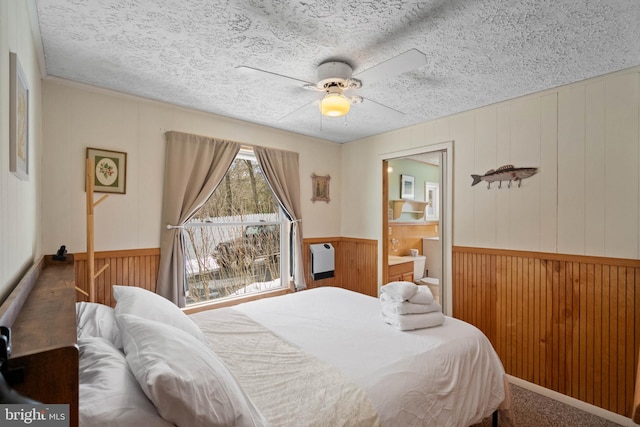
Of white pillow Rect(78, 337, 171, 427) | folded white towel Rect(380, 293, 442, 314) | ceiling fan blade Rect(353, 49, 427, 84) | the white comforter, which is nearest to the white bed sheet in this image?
the white comforter

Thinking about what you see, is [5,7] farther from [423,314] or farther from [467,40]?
[423,314]

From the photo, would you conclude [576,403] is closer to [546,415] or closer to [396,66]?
[546,415]

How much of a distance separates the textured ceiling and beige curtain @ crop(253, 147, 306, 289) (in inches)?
40.5

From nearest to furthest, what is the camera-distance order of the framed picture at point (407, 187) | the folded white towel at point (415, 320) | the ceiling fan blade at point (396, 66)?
the ceiling fan blade at point (396, 66), the folded white towel at point (415, 320), the framed picture at point (407, 187)

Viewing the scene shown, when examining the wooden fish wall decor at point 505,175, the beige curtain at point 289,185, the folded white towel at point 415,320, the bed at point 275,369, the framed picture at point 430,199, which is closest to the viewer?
the bed at point 275,369

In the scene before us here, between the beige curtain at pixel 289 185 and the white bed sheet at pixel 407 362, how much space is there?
1457 mm

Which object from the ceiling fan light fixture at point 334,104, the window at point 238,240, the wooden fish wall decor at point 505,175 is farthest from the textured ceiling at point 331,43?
the window at point 238,240

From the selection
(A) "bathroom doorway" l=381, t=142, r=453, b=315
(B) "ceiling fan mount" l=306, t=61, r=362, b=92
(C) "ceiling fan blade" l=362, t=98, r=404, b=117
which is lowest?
(A) "bathroom doorway" l=381, t=142, r=453, b=315

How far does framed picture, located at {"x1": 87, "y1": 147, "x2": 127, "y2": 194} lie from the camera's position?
8.55 ft

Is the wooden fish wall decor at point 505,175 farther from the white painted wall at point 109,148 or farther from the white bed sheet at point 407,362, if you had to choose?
the white painted wall at point 109,148

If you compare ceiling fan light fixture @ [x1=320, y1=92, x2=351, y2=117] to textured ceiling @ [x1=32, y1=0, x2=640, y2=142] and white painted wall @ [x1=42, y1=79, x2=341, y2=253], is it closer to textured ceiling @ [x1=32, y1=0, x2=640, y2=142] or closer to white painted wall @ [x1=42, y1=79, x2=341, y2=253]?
textured ceiling @ [x1=32, y1=0, x2=640, y2=142]

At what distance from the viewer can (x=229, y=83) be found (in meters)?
2.49

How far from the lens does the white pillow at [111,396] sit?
2.77 feet

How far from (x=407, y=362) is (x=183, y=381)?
43.6 inches
